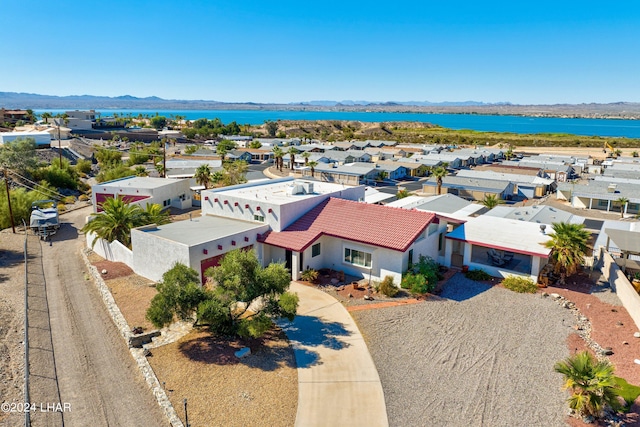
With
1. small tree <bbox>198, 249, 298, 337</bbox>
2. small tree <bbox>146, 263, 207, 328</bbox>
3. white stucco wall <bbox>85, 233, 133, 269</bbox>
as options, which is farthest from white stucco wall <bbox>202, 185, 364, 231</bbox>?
small tree <bbox>146, 263, 207, 328</bbox>

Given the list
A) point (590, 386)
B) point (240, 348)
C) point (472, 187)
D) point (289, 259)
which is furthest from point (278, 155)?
point (590, 386)

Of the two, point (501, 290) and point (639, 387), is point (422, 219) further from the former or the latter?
point (639, 387)

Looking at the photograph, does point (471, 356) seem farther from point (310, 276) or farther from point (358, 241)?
point (310, 276)

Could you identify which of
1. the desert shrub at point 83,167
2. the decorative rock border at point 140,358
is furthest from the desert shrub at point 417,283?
the desert shrub at point 83,167

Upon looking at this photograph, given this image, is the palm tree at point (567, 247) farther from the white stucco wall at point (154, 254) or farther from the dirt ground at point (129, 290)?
the dirt ground at point (129, 290)

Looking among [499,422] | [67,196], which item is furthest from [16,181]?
[499,422]

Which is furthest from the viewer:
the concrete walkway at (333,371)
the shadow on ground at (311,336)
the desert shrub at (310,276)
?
the desert shrub at (310,276)

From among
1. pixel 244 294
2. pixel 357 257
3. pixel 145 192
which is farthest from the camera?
pixel 145 192
